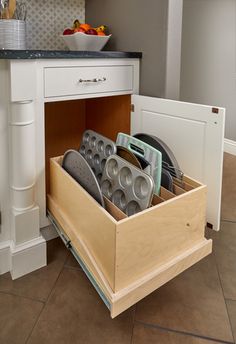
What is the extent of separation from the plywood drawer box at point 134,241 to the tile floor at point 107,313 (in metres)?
0.22

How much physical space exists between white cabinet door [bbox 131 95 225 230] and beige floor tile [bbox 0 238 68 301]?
0.69m

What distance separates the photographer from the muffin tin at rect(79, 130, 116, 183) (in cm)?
136

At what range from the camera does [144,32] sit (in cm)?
161

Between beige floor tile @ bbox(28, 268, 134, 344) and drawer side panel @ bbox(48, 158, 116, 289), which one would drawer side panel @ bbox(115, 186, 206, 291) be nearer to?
drawer side panel @ bbox(48, 158, 116, 289)

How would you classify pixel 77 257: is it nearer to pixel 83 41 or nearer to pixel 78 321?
pixel 78 321

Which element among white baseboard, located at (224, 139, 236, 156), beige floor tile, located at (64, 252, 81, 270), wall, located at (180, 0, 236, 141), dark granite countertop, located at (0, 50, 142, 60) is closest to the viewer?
dark granite countertop, located at (0, 50, 142, 60)

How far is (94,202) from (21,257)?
546 mm

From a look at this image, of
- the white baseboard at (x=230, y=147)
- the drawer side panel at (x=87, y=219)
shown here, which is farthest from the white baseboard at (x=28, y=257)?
the white baseboard at (x=230, y=147)

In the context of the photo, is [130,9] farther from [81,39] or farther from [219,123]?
[219,123]

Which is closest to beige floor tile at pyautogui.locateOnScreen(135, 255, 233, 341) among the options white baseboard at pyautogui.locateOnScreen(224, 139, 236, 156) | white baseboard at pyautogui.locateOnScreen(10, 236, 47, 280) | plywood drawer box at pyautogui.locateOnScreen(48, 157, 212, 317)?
plywood drawer box at pyautogui.locateOnScreen(48, 157, 212, 317)

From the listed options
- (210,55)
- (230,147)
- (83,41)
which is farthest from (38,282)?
(210,55)

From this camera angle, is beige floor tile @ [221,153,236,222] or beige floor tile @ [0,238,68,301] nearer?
beige floor tile @ [0,238,68,301]

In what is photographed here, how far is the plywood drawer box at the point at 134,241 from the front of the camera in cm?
93

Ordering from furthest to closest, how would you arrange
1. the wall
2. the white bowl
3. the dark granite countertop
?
the wall → the white bowl → the dark granite countertop
